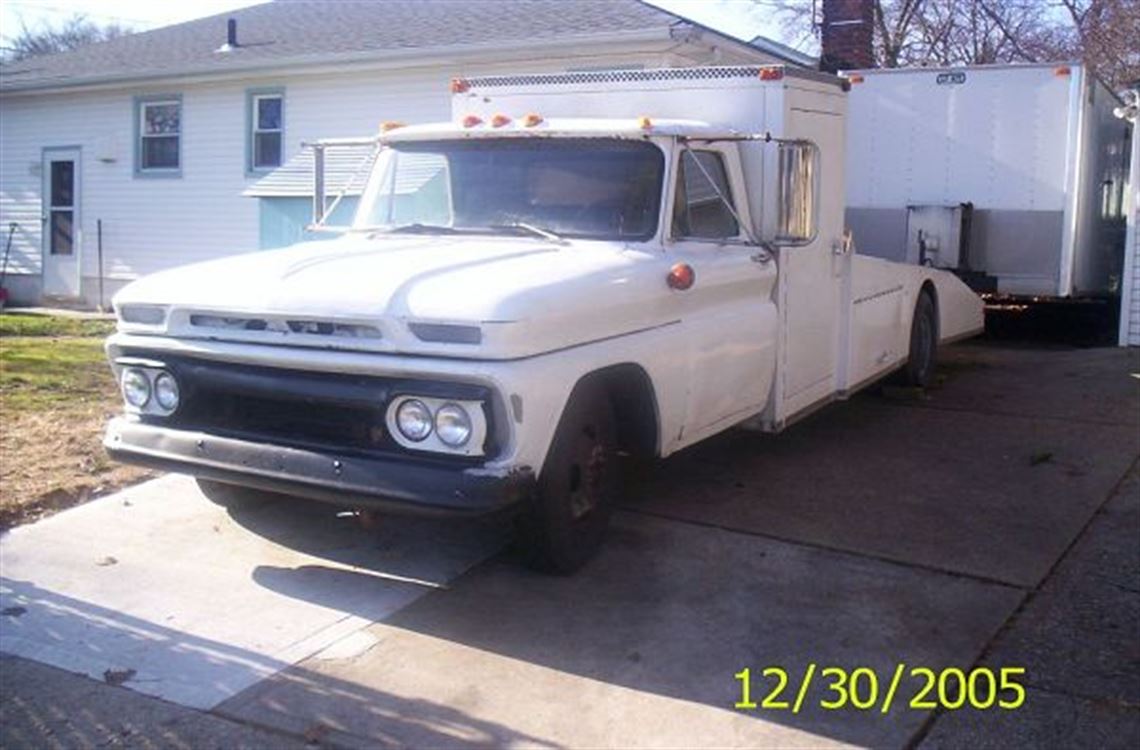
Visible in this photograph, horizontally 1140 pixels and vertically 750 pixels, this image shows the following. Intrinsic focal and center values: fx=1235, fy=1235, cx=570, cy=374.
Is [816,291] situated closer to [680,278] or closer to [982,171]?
[680,278]

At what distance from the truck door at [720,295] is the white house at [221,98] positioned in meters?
7.15

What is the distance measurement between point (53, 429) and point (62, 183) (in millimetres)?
13229

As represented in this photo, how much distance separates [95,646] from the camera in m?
4.71

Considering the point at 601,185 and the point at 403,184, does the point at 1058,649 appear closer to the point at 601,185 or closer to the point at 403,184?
the point at 601,185

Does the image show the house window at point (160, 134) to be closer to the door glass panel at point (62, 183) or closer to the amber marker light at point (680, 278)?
the door glass panel at point (62, 183)

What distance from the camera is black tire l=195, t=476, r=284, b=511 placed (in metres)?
6.11

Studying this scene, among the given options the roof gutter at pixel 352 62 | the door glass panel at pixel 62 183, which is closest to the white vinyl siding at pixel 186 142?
the roof gutter at pixel 352 62

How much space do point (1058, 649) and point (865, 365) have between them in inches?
146

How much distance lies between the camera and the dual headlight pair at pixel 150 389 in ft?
17.1

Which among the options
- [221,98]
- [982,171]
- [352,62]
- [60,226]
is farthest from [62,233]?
[982,171]

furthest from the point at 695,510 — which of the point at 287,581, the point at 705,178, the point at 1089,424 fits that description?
the point at 1089,424

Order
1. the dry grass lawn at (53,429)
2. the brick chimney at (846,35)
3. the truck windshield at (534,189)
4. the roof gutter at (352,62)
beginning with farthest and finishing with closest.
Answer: the brick chimney at (846,35) < the roof gutter at (352,62) < the dry grass lawn at (53,429) < the truck windshield at (534,189)

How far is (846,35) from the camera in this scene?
46.6 feet

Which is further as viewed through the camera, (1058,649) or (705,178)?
(705,178)
